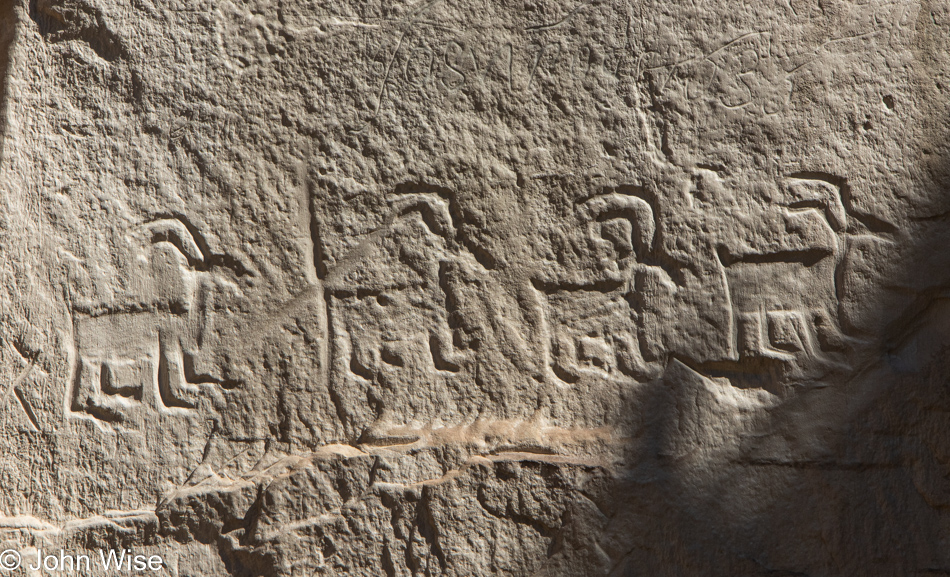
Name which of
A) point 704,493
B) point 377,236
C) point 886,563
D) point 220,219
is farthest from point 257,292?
point 886,563

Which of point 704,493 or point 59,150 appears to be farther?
point 59,150

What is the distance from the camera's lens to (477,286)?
148cm

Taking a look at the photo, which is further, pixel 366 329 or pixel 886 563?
pixel 366 329

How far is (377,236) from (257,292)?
28 cm

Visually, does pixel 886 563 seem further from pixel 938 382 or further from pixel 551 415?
pixel 551 415

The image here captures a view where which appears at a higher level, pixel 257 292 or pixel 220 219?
pixel 220 219

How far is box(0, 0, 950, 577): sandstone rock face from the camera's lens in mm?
1407

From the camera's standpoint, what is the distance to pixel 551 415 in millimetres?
1451

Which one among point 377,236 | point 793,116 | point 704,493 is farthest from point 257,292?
point 793,116

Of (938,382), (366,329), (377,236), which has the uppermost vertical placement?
(377,236)

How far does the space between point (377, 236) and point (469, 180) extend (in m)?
0.23

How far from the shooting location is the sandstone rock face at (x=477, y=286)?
55.4 inches

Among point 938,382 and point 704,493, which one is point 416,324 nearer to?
point 704,493

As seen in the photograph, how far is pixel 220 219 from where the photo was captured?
1505 mm
